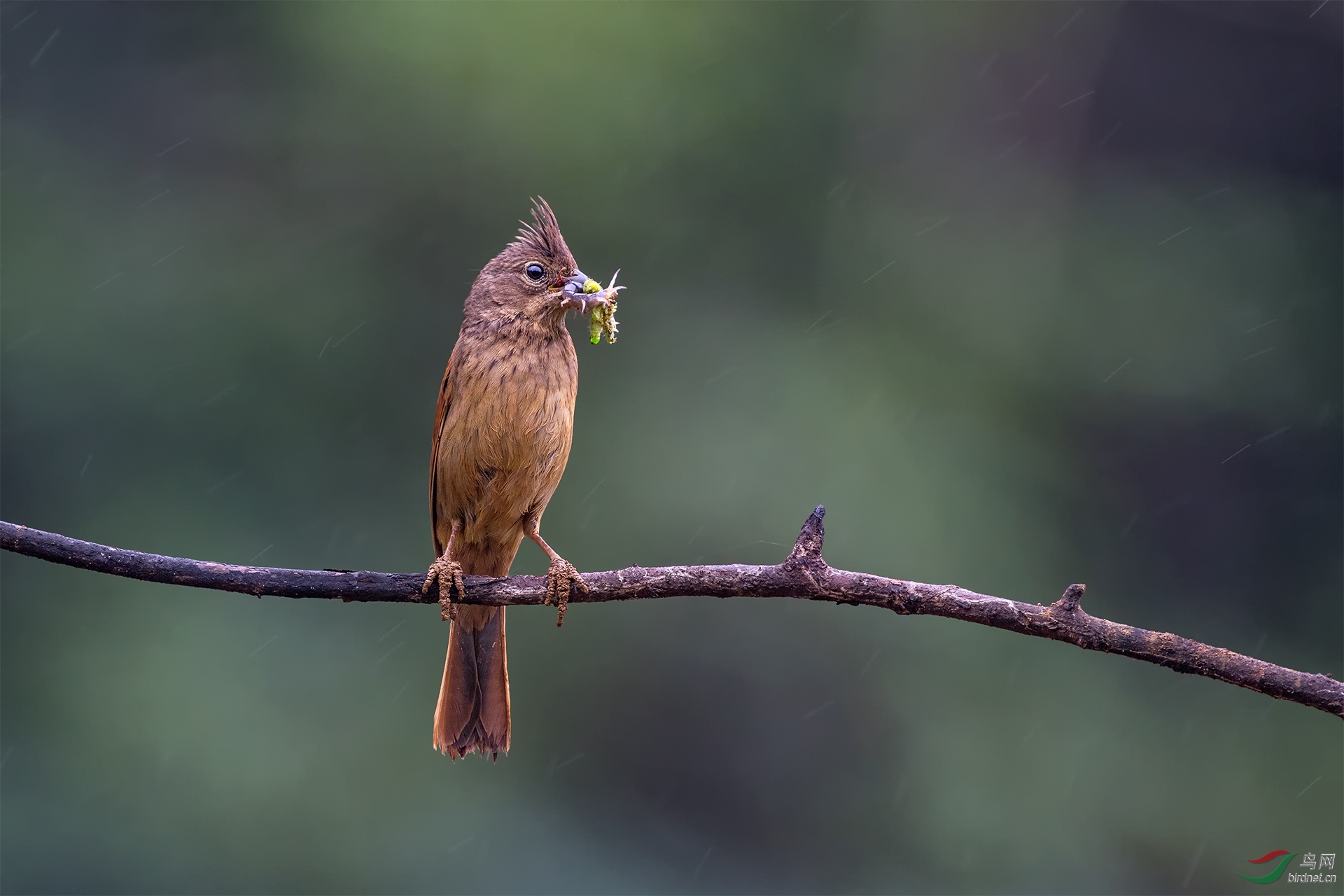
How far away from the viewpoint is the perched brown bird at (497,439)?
14.0ft

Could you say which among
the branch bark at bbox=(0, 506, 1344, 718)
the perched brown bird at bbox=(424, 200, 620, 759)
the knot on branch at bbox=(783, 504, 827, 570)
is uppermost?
the perched brown bird at bbox=(424, 200, 620, 759)

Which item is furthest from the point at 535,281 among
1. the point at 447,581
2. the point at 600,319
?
the point at 447,581

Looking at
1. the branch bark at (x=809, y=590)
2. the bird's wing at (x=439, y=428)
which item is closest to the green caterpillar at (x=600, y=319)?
the bird's wing at (x=439, y=428)

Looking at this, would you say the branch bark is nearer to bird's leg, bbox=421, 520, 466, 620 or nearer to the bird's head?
bird's leg, bbox=421, 520, 466, 620

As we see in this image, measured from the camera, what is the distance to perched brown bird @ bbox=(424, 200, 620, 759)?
427 cm

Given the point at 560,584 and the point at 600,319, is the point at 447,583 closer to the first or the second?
the point at 560,584

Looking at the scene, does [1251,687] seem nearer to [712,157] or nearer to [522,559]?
[522,559]

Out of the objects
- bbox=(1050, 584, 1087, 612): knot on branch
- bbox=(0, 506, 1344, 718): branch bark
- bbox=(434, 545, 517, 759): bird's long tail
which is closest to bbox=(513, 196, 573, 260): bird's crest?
bbox=(434, 545, 517, 759): bird's long tail

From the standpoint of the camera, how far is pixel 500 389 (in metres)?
4.27

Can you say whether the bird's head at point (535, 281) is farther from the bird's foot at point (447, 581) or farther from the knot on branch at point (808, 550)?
the knot on branch at point (808, 550)

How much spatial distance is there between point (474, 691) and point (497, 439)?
1.16 metres

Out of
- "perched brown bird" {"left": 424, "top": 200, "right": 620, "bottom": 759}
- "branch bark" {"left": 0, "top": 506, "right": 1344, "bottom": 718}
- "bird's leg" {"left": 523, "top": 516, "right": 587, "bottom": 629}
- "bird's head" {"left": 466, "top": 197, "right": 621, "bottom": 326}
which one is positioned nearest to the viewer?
"branch bark" {"left": 0, "top": 506, "right": 1344, "bottom": 718}

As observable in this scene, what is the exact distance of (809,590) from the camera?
310 cm

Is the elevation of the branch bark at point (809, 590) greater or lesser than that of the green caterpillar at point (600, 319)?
lesser
